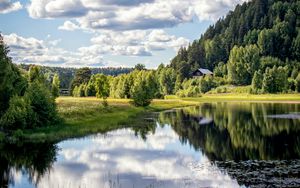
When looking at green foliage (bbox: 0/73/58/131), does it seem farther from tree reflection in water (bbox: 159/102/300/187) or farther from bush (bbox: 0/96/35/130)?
tree reflection in water (bbox: 159/102/300/187)

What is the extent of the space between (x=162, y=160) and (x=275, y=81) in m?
135

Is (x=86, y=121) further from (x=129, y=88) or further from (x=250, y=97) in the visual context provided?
(x=250, y=97)

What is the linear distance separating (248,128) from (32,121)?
110 ft

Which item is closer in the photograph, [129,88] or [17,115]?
[17,115]

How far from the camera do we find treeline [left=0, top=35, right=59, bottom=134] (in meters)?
56.4

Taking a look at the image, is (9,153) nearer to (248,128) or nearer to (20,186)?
(20,186)

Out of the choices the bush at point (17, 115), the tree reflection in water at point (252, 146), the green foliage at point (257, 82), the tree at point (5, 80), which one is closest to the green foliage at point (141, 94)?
the tree reflection in water at point (252, 146)

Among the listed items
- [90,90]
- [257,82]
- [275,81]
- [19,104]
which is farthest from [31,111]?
[257,82]

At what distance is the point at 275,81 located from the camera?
171125 mm

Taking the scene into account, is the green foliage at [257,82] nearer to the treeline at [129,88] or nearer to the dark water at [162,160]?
the treeline at [129,88]

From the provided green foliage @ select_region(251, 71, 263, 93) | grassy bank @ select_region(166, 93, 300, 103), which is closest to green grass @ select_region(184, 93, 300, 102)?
grassy bank @ select_region(166, 93, 300, 103)

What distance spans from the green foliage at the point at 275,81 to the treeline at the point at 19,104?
122 metres

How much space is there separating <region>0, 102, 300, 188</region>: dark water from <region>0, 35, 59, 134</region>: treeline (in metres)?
5.81

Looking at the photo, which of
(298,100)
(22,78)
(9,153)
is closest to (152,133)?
(22,78)
